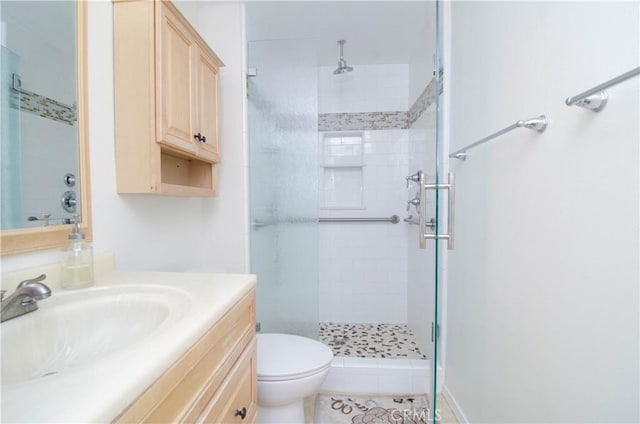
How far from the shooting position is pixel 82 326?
2.30ft

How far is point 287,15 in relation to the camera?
182cm

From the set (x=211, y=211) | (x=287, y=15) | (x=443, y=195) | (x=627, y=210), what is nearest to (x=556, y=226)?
(x=627, y=210)

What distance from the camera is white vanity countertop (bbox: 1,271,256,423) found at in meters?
0.33

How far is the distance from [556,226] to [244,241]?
150 cm

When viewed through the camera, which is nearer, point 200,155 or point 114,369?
point 114,369

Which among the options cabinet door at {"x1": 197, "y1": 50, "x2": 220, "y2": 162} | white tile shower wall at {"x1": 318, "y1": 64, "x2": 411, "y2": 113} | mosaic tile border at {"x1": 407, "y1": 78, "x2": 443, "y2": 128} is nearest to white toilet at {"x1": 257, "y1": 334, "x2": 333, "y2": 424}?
cabinet door at {"x1": 197, "y1": 50, "x2": 220, "y2": 162}

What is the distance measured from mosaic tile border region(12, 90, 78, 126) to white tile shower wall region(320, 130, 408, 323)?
1990mm

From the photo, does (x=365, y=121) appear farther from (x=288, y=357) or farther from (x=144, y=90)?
(x=288, y=357)

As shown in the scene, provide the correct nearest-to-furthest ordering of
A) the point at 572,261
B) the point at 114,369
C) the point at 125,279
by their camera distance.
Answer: the point at 114,369 < the point at 572,261 < the point at 125,279

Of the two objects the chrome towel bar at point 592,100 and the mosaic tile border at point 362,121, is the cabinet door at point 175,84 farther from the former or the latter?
the mosaic tile border at point 362,121

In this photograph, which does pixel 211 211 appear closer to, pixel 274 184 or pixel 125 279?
pixel 274 184

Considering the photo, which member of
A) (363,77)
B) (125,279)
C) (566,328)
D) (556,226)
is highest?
(363,77)

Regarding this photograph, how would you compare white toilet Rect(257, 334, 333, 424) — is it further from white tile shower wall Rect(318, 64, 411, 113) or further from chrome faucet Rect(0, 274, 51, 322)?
white tile shower wall Rect(318, 64, 411, 113)

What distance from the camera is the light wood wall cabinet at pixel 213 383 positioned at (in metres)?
0.45
